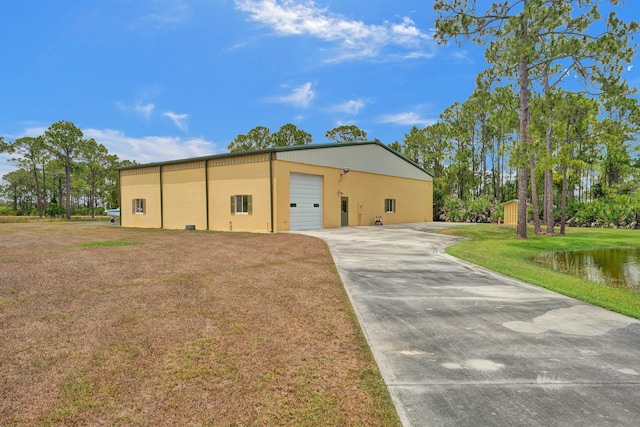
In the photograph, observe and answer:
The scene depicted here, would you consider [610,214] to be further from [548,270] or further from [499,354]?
[499,354]

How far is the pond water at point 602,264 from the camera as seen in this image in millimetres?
8125

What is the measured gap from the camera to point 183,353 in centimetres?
347

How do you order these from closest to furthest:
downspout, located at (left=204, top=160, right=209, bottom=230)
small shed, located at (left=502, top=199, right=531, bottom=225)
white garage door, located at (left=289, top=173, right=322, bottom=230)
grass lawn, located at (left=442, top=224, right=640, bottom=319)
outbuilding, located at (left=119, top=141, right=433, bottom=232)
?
grass lawn, located at (left=442, top=224, right=640, bottom=319) → outbuilding, located at (left=119, top=141, right=433, bottom=232) → white garage door, located at (left=289, top=173, right=322, bottom=230) → downspout, located at (left=204, top=160, right=209, bottom=230) → small shed, located at (left=502, top=199, right=531, bottom=225)

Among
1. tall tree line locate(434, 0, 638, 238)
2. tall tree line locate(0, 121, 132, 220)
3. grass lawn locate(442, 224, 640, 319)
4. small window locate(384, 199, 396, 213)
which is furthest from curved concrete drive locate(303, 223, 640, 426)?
tall tree line locate(0, 121, 132, 220)

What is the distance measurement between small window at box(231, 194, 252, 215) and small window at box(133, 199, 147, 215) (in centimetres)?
933

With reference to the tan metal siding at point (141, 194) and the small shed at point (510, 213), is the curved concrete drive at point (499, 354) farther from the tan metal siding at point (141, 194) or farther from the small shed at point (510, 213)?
the small shed at point (510, 213)

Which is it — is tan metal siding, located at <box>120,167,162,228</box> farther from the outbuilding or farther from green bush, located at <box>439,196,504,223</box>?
green bush, located at <box>439,196,504,223</box>

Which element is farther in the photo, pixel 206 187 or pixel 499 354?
pixel 206 187

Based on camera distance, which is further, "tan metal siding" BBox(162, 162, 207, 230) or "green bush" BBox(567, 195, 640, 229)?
"green bush" BBox(567, 195, 640, 229)

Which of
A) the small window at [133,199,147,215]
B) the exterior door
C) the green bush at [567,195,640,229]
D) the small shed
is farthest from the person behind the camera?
the small shed

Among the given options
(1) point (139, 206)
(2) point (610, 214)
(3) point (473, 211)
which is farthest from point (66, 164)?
(2) point (610, 214)

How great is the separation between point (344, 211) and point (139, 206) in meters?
15.2

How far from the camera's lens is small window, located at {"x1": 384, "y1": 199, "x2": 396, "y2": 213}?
88.3ft

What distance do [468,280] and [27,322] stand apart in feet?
23.4
